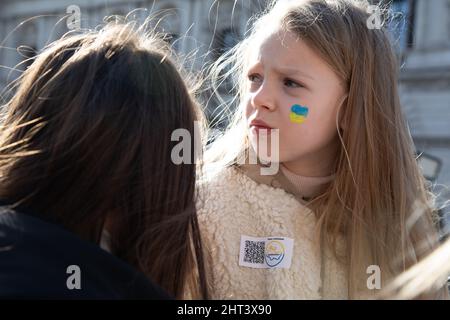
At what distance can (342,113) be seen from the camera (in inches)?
60.6

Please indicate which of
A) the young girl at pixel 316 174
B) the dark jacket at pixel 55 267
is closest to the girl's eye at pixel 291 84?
the young girl at pixel 316 174

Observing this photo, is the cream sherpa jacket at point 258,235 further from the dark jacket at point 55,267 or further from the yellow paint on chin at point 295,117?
the dark jacket at point 55,267

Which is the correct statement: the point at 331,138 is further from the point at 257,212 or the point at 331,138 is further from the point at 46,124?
the point at 46,124

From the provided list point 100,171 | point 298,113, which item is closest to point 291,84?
point 298,113

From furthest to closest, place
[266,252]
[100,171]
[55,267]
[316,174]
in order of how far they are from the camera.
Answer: [316,174] < [266,252] < [100,171] < [55,267]

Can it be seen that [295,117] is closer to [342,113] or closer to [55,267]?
[342,113]

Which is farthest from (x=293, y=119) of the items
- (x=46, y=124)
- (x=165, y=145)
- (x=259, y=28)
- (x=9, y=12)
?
A: (x=9, y=12)

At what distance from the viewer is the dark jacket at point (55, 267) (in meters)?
0.91

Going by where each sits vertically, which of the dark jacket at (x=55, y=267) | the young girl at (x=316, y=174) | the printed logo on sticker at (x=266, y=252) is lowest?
the dark jacket at (x=55, y=267)

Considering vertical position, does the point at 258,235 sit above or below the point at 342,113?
below

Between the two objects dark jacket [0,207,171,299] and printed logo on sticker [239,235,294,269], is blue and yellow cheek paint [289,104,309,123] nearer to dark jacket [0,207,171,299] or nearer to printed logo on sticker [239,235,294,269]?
printed logo on sticker [239,235,294,269]

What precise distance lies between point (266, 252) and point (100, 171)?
49 cm

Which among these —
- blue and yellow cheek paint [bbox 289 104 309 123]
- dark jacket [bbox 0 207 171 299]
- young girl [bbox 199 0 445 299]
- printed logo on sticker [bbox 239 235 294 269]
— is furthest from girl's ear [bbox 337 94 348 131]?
dark jacket [bbox 0 207 171 299]

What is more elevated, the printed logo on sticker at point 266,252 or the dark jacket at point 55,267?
the printed logo on sticker at point 266,252
